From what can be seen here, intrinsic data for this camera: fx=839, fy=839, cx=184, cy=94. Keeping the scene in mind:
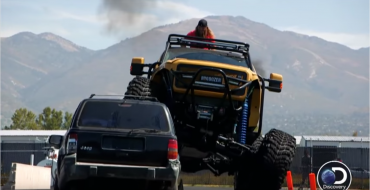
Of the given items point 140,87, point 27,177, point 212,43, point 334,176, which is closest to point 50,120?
point 27,177

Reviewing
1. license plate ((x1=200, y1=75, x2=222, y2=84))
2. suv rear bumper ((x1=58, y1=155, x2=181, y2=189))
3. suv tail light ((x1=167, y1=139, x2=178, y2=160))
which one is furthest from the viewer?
license plate ((x1=200, y1=75, x2=222, y2=84))

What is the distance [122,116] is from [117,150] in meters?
0.68

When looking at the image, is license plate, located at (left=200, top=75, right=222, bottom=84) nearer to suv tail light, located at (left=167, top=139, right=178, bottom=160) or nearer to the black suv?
the black suv

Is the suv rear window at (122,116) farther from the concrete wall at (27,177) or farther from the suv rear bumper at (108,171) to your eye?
the concrete wall at (27,177)

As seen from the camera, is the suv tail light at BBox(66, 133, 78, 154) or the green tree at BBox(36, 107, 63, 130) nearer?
the suv tail light at BBox(66, 133, 78, 154)

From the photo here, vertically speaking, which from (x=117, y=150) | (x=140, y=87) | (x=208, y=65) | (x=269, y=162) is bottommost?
(x=269, y=162)

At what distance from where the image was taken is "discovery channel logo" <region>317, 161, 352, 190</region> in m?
21.4

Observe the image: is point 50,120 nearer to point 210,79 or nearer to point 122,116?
point 210,79

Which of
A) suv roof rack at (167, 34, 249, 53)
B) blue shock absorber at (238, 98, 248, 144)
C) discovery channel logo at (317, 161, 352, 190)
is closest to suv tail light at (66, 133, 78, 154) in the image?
blue shock absorber at (238, 98, 248, 144)

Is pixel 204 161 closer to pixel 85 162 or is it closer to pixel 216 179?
pixel 85 162

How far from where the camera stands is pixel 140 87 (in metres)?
15.4

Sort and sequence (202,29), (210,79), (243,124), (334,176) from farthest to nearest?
(334,176), (202,29), (243,124), (210,79)

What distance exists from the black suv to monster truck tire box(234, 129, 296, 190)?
287 cm

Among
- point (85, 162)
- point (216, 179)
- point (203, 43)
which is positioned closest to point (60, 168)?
point (85, 162)
